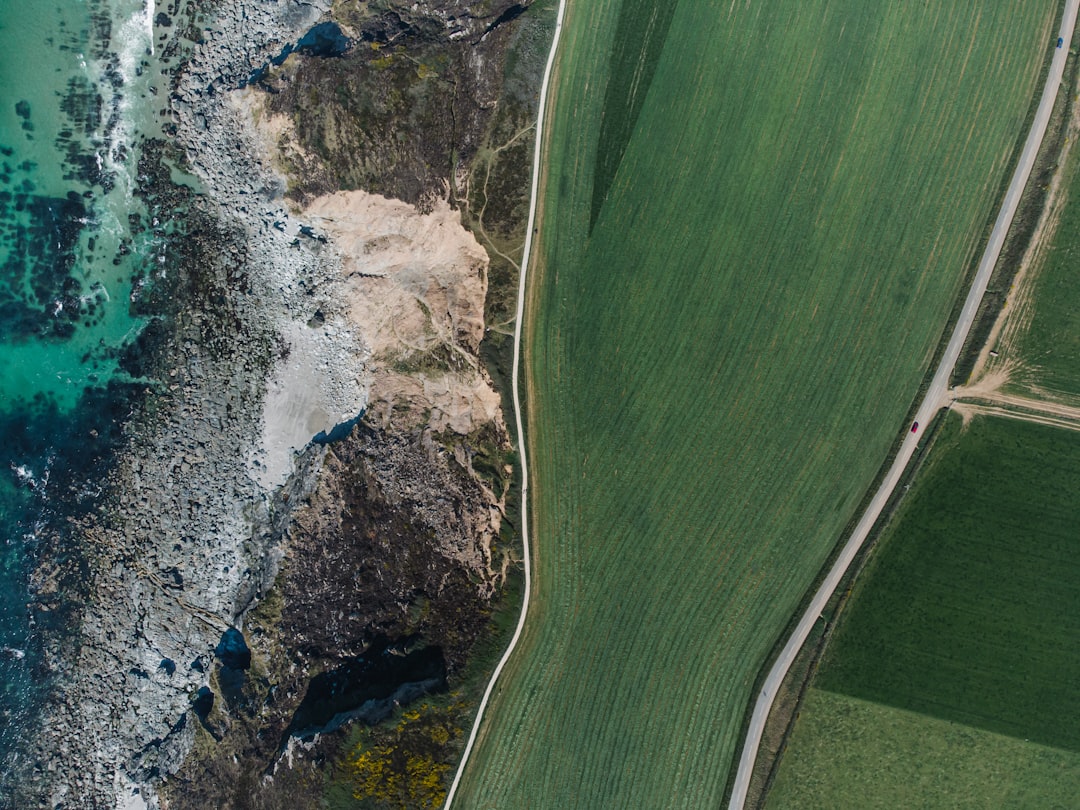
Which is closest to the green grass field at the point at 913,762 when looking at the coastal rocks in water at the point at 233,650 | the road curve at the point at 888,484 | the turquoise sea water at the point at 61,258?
the road curve at the point at 888,484

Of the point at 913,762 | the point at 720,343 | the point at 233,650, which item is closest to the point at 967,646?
the point at 913,762

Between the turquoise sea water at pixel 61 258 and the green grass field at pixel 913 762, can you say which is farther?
the turquoise sea water at pixel 61 258

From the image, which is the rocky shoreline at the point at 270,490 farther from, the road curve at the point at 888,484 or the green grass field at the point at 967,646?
the green grass field at the point at 967,646

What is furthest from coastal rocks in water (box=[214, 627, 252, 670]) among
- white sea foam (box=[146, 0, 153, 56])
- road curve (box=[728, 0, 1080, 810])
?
white sea foam (box=[146, 0, 153, 56])

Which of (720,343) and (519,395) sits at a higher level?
(720,343)

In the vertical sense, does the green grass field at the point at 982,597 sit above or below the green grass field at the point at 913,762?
above

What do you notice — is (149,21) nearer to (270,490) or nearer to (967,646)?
(270,490)

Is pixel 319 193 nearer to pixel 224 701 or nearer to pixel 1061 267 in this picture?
pixel 224 701
